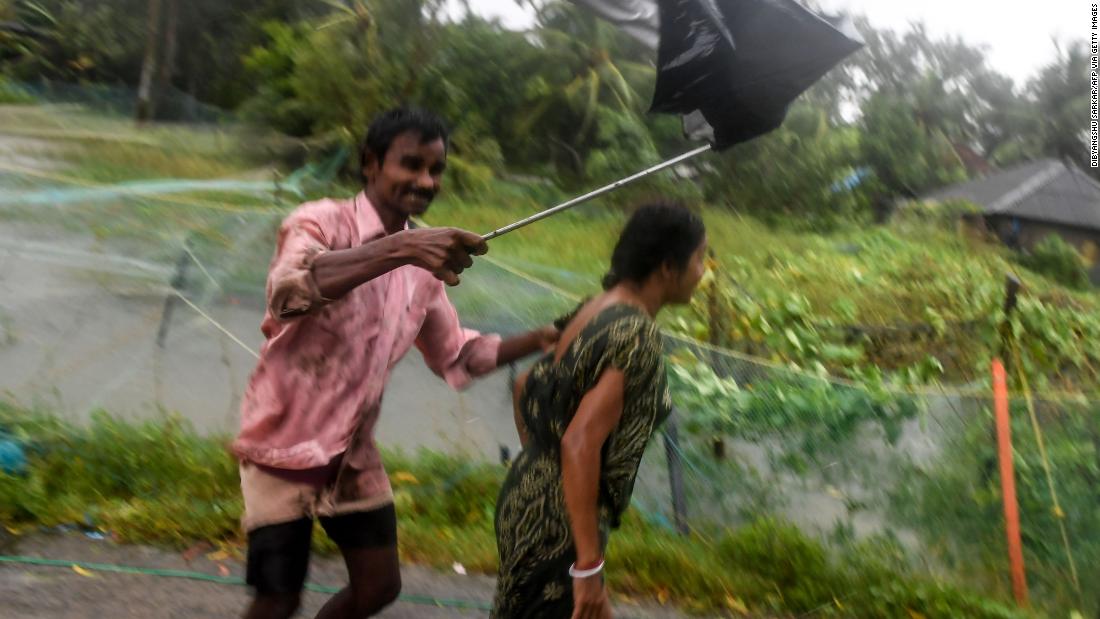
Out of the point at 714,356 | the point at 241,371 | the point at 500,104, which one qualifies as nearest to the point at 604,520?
the point at 714,356

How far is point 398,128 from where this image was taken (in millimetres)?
2367

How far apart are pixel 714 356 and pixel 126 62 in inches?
203

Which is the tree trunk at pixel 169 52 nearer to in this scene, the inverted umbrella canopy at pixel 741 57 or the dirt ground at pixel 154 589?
the dirt ground at pixel 154 589

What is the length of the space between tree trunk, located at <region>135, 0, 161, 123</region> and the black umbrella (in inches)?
215

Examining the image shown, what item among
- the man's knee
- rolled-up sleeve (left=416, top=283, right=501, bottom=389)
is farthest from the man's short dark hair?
the man's knee

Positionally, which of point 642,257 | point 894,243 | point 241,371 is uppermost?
point 642,257

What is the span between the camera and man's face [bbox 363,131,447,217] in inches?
93.5

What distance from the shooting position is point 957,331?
657 centimetres

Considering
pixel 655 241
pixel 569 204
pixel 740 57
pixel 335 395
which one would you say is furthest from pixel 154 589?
pixel 740 57

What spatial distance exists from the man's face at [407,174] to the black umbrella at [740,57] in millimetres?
598

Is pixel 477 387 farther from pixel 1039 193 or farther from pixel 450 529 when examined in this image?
pixel 1039 193

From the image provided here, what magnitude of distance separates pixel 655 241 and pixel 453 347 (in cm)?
76

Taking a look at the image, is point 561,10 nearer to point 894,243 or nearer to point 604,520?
point 894,243

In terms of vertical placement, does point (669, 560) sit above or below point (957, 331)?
above
